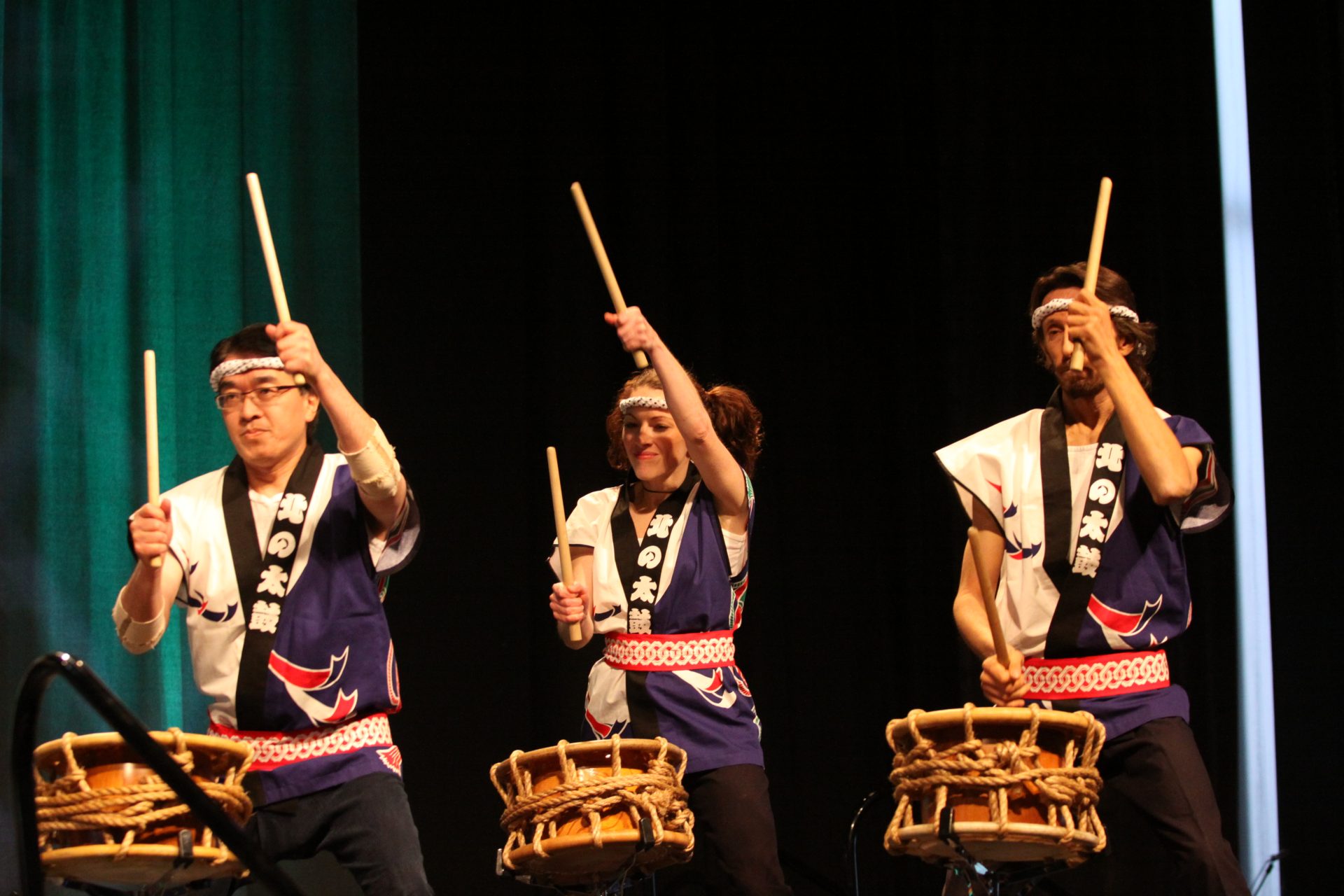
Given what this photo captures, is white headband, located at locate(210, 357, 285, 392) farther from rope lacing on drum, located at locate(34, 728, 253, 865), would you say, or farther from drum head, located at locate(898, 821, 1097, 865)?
drum head, located at locate(898, 821, 1097, 865)

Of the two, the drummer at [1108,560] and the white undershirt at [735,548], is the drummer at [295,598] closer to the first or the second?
the white undershirt at [735,548]

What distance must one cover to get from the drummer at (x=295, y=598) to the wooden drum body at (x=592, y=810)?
0.21 meters

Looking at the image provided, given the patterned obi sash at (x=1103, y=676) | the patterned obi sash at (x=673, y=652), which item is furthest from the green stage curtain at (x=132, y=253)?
the patterned obi sash at (x=1103, y=676)

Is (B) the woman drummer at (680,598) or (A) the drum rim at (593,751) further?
(B) the woman drummer at (680,598)

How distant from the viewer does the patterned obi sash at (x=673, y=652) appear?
10.1 ft

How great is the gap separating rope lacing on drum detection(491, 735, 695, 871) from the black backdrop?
4.01 ft

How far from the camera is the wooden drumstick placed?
2.62 m

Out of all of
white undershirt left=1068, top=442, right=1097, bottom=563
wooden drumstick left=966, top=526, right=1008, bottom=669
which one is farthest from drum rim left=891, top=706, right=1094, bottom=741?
white undershirt left=1068, top=442, right=1097, bottom=563

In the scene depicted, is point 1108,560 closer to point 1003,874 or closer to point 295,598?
point 1003,874

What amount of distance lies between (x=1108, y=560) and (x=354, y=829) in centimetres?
141

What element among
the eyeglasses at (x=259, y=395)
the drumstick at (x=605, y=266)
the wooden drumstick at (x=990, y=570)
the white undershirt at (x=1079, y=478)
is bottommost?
the wooden drumstick at (x=990, y=570)

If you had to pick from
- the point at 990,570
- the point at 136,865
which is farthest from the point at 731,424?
the point at 136,865

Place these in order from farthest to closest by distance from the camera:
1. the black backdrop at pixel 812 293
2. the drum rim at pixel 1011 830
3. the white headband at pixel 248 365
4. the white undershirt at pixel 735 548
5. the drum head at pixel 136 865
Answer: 1. the black backdrop at pixel 812 293
2. the white undershirt at pixel 735 548
3. the white headband at pixel 248 365
4. the drum rim at pixel 1011 830
5. the drum head at pixel 136 865

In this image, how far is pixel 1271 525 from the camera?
3.82 m
